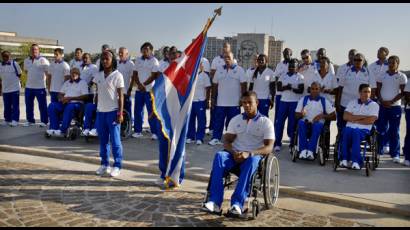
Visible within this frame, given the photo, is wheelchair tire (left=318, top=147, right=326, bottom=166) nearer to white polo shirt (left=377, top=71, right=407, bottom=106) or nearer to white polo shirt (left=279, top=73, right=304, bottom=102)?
white polo shirt (left=279, top=73, right=304, bottom=102)

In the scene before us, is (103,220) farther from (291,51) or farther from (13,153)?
(291,51)

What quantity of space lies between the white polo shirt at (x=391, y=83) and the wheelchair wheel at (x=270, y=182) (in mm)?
3836

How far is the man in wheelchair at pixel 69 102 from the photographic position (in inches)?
317

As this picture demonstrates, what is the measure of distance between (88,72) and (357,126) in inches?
223

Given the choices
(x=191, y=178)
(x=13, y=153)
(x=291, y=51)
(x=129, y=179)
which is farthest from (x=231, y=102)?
(x=13, y=153)

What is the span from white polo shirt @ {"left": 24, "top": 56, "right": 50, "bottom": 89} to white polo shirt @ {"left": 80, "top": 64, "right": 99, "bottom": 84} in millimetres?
1357

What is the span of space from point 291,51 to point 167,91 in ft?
12.6

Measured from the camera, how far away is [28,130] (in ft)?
29.7

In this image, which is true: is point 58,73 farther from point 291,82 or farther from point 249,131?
point 249,131

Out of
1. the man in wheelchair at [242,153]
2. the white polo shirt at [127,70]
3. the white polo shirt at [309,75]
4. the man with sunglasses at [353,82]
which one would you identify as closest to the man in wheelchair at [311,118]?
the white polo shirt at [309,75]

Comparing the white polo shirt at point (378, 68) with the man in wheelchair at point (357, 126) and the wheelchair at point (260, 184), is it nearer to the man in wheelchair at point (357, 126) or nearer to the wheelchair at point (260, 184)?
the man in wheelchair at point (357, 126)

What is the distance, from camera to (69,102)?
8164 millimetres

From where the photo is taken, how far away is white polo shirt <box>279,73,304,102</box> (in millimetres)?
7402

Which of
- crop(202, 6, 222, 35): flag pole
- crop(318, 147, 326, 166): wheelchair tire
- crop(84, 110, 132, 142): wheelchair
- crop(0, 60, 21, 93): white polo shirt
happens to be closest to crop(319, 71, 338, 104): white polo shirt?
crop(318, 147, 326, 166): wheelchair tire
